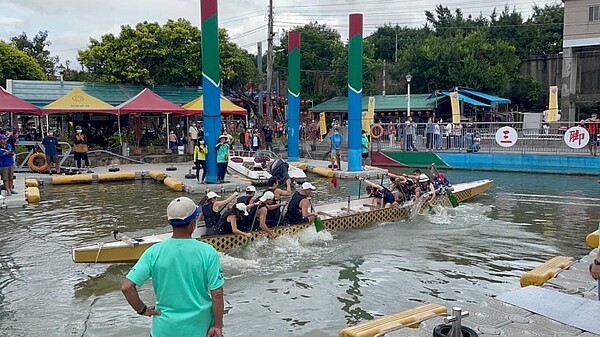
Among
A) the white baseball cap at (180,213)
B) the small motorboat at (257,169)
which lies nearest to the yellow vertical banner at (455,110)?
the small motorboat at (257,169)

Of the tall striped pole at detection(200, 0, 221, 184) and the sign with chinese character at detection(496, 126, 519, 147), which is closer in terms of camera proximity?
the tall striped pole at detection(200, 0, 221, 184)

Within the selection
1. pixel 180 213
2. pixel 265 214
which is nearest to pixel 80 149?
pixel 265 214

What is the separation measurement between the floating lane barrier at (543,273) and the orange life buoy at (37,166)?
58.9 ft

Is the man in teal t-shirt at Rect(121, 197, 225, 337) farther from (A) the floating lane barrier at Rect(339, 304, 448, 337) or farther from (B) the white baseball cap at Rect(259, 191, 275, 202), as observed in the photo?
(B) the white baseball cap at Rect(259, 191, 275, 202)

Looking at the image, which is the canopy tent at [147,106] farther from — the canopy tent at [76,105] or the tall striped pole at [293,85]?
the tall striped pole at [293,85]

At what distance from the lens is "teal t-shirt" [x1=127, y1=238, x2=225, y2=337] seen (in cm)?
354

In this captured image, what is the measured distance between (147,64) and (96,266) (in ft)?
73.7

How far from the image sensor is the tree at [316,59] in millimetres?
40781

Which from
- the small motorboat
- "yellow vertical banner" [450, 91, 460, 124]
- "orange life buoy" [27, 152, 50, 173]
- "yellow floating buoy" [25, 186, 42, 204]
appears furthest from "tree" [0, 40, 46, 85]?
"yellow vertical banner" [450, 91, 460, 124]

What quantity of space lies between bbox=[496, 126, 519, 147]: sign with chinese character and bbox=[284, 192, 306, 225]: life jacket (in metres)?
15.0

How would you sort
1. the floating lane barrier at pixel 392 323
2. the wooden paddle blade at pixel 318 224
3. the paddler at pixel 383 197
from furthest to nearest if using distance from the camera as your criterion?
the paddler at pixel 383 197 < the wooden paddle blade at pixel 318 224 < the floating lane barrier at pixel 392 323

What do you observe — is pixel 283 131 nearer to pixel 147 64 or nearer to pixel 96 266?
pixel 147 64

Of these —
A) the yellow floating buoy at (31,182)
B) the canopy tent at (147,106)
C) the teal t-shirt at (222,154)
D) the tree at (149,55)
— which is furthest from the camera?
the tree at (149,55)

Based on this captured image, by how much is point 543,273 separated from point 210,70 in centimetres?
1175
